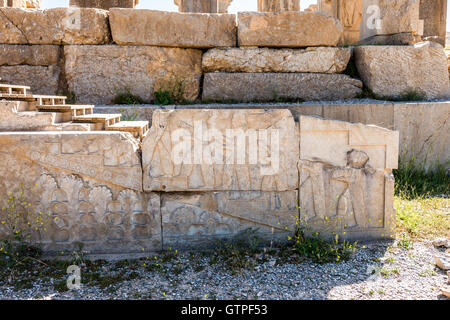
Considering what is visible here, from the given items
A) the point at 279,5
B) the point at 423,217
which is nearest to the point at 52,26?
the point at 423,217

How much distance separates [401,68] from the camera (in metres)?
5.60

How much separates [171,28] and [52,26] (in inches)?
65.3

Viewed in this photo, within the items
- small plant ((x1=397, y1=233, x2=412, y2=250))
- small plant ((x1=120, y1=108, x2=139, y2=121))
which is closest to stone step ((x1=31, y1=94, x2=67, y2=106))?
small plant ((x1=120, y1=108, x2=139, y2=121))

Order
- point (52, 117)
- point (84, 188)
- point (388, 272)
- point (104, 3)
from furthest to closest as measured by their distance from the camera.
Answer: point (104, 3), point (52, 117), point (84, 188), point (388, 272)

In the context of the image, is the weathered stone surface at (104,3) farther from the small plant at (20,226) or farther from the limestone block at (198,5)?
the small plant at (20,226)

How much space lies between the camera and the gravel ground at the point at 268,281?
8.75 feet

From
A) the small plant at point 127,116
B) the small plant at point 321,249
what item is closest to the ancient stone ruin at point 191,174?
the small plant at point 321,249

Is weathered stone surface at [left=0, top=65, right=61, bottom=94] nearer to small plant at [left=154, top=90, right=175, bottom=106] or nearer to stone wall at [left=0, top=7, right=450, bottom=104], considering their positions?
stone wall at [left=0, top=7, right=450, bottom=104]

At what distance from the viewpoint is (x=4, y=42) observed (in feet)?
17.6

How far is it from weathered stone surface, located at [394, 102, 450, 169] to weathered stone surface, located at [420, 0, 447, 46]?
16.7 ft

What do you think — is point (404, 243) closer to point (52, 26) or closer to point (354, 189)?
point (354, 189)

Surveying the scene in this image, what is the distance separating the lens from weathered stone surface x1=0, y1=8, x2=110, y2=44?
533cm

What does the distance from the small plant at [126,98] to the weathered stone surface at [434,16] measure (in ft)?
24.5
